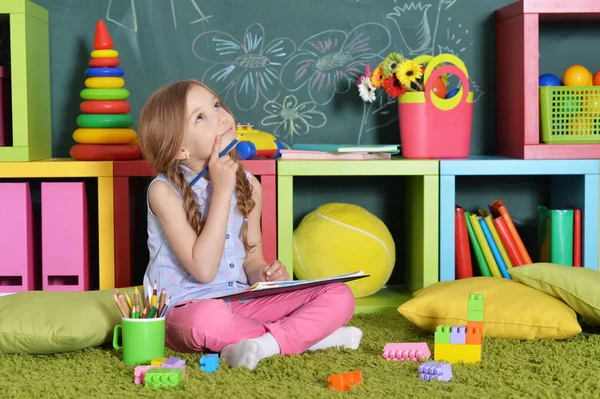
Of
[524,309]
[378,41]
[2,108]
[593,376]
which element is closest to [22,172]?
[2,108]

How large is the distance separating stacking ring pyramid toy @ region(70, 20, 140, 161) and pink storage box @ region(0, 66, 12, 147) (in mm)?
192

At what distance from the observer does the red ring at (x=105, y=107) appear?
2348 mm

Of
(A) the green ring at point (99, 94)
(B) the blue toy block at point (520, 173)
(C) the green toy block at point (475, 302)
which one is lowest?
(C) the green toy block at point (475, 302)

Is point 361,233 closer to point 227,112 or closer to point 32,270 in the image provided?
point 227,112

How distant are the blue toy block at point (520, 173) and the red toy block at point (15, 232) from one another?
1090 millimetres

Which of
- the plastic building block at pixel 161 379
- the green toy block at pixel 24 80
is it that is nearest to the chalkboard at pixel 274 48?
the green toy block at pixel 24 80

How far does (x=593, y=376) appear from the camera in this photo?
1.56m

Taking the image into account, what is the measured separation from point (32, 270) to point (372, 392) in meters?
1.21

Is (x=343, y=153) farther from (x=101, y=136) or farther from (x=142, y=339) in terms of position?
(x=142, y=339)

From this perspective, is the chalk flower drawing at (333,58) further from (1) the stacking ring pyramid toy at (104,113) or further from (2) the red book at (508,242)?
(2) the red book at (508,242)

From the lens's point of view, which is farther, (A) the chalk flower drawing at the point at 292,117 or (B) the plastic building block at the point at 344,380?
(A) the chalk flower drawing at the point at 292,117

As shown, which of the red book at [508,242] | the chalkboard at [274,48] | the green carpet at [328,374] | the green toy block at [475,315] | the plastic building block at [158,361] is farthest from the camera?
the chalkboard at [274,48]

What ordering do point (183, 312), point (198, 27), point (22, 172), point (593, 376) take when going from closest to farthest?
1. point (593, 376)
2. point (183, 312)
3. point (22, 172)
4. point (198, 27)

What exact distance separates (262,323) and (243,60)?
105 cm
